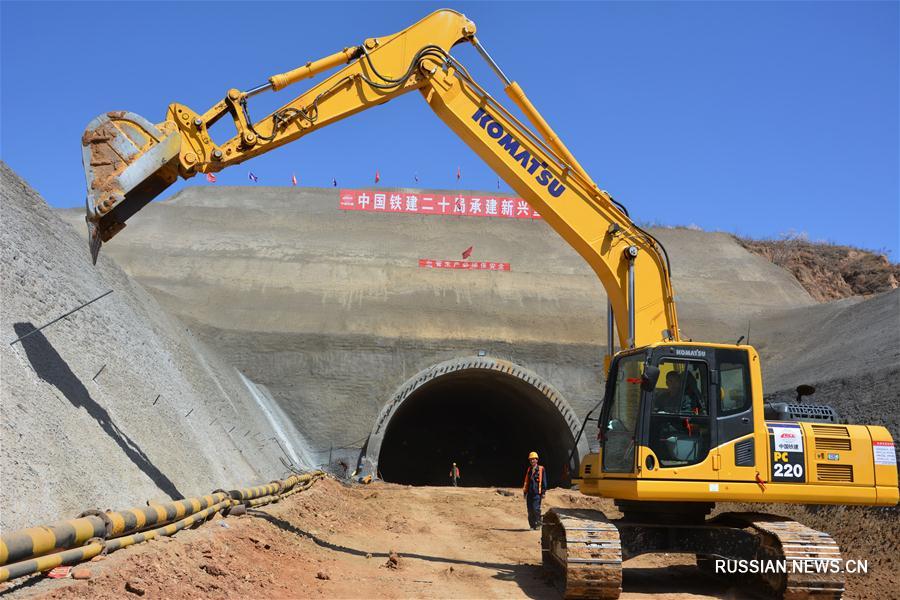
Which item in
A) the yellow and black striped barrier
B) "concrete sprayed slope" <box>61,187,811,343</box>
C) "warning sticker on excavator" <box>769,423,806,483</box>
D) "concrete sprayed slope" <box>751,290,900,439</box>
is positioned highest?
"concrete sprayed slope" <box>61,187,811,343</box>

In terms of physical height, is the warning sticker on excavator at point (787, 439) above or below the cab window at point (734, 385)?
below

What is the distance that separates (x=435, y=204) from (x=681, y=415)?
30.0 metres

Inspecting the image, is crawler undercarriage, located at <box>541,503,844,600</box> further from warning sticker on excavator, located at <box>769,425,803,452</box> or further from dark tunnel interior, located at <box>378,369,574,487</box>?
dark tunnel interior, located at <box>378,369,574,487</box>

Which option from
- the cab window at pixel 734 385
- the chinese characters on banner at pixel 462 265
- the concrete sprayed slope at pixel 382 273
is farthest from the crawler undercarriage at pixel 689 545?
the chinese characters on banner at pixel 462 265

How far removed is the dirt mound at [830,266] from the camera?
39.3m

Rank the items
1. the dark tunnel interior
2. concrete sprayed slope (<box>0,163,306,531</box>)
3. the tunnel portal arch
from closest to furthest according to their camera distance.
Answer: concrete sprayed slope (<box>0,163,306,531</box>), the tunnel portal arch, the dark tunnel interior

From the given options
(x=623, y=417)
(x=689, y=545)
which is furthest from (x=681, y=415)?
(x=689, y=545)

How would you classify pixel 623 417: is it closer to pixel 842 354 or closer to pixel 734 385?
pixel 734 385

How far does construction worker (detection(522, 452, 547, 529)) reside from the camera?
49.2ft

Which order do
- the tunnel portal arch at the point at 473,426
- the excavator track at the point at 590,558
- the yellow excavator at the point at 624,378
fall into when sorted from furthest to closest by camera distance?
1. the tunnel portal arch at the point at 473,426
2. the yellow excavator at the point at 624,378
3. the excavator track at the point at 590,558

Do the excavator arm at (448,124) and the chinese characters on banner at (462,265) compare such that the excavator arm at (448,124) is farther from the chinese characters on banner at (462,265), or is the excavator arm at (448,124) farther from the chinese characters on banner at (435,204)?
the chinese characters on banner at (435,204)

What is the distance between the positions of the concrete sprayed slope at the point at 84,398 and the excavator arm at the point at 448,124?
1.61 metres

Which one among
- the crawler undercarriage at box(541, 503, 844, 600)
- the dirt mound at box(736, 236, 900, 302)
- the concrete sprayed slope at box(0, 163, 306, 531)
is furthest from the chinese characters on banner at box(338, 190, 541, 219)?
the crawler undercarriage at box(541, 503, 844, 600)

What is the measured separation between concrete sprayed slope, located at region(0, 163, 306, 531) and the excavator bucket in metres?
1.58
